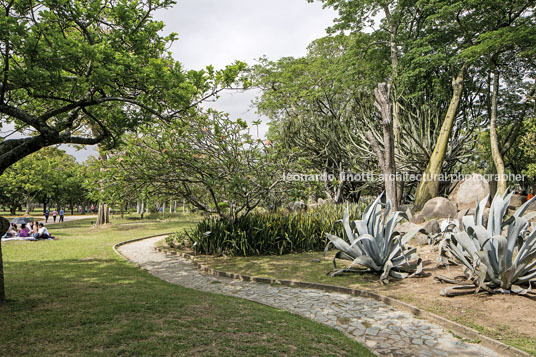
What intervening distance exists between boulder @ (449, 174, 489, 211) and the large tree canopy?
12.2 metres

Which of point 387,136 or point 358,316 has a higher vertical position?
point 387,136

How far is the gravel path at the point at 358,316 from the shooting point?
12.4ft

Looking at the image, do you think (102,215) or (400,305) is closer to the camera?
(400,305)

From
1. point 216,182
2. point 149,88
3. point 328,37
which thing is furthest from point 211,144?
point 328,37

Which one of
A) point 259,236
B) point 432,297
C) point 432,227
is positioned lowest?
point 432,297

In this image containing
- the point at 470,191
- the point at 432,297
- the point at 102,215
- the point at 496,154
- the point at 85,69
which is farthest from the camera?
the point at 102,215

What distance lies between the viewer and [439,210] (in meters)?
12.1

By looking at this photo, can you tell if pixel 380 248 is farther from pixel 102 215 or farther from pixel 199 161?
pixel 102 215

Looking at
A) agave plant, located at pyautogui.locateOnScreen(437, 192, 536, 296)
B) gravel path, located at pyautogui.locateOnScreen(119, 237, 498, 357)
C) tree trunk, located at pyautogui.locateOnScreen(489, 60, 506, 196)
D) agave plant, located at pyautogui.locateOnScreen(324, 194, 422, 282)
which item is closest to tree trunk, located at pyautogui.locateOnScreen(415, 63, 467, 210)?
tree trunk, located at pyautogui.locateOnScreen(489, 60, 506, 196)

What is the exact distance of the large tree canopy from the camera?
398 cm

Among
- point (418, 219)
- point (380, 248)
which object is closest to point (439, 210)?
point (418, 219)

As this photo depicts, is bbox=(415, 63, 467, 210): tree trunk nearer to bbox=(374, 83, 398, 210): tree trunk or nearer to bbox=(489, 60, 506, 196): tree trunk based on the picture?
bbox=(489, 60, 506, 196): tree trunk

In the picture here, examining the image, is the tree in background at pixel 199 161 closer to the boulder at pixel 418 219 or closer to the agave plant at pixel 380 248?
the agave plant at pixel 380 248

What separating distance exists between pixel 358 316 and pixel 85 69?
559cm
